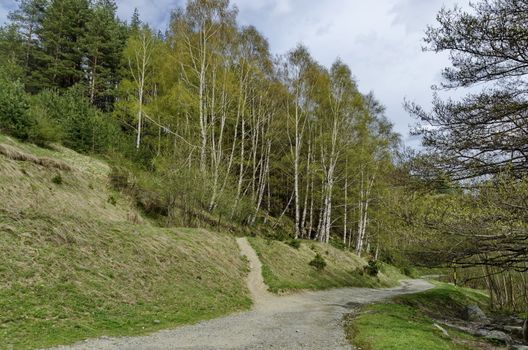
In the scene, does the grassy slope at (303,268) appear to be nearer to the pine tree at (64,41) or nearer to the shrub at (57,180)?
the shrub at (57,180)

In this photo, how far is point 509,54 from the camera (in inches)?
316

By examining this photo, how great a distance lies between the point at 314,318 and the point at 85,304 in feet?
19.5

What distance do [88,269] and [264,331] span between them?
14.1 feet

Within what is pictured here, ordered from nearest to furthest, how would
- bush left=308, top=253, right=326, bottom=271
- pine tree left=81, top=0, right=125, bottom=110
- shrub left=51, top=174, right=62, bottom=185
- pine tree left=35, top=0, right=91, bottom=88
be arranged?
shrub left=51, top=174, right=62, bottom=185 < bush left=308, top=253, right=326, bottom=271 < pine tree left=35, top=0, right=91, bottom=88 < pine tree left=81, top=0, right=125, bottom=110

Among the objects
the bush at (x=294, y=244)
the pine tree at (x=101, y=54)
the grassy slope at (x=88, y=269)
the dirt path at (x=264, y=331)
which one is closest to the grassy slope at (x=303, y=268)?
the bush at (x=294, y=244)

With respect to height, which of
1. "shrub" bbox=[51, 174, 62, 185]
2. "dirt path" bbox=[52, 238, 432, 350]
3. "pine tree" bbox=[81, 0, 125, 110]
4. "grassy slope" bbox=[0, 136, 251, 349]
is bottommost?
"dirt path" bbox=[52, 238, 432, 350]

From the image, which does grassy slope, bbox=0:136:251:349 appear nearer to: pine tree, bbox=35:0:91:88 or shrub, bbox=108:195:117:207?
shrub, bbox=108:195:117:207

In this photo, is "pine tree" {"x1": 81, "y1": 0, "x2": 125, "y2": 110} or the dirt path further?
"pine tree" {"x1": 81, "y1": 0, "x2": 125, "y2": 110}

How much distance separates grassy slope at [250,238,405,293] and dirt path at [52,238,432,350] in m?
1.98

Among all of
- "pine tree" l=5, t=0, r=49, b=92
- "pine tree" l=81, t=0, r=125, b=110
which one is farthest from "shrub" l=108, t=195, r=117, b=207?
"pine tree" l=5, t=0, r=49, b=92

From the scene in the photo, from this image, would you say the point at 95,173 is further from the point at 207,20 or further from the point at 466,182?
the point at 466,182

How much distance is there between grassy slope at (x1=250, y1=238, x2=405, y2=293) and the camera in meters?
15.1

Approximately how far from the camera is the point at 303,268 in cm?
1766

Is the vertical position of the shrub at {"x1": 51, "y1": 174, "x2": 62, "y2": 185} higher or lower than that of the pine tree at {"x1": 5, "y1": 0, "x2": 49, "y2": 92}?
lower
